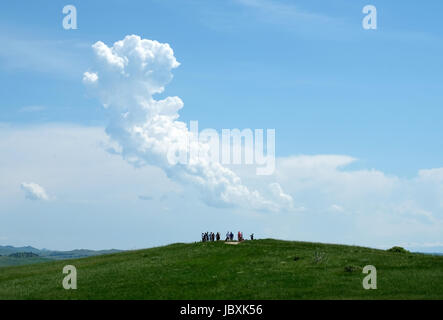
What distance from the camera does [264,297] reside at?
46.1 meters

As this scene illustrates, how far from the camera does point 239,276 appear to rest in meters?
56.2

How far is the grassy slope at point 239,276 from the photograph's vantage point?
48000mm

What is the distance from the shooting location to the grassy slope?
48.0m
